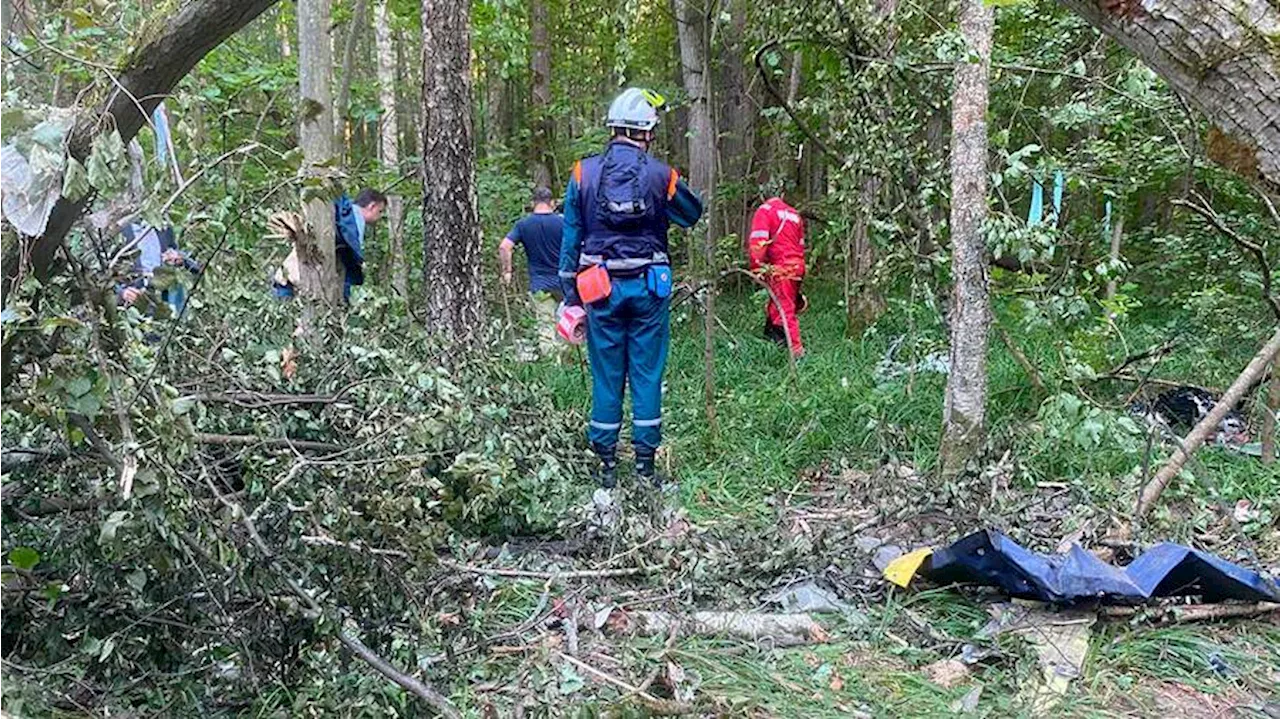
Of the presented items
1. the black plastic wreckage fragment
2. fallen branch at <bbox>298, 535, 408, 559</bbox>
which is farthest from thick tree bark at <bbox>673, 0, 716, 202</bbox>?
fallen branch at <bbox>298, 535, 408, 559</bbox>

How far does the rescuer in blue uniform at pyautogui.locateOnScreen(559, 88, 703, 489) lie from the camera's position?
15.1ft

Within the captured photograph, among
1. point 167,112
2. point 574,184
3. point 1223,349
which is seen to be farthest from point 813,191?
point 167,112

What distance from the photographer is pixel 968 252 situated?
4.38 metres

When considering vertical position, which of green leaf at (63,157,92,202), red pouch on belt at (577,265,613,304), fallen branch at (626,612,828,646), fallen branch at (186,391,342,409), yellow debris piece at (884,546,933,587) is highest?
green leaf at (63,157,92,202)

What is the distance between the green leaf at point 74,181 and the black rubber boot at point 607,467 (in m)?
3.03

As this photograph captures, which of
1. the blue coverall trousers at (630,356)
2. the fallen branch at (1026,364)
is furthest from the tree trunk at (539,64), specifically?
the fallen branch at (1026,364)

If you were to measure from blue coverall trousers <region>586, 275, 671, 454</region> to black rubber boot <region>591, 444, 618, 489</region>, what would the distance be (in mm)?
36

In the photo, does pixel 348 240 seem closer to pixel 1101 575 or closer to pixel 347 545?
pixel 347 545

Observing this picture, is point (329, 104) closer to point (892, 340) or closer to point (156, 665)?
point (156, 665)

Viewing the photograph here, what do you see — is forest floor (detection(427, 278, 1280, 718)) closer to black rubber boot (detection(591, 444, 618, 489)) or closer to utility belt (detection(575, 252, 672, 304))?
black rubber boot (detection(591, 444, 618, 489))

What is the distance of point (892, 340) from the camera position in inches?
274

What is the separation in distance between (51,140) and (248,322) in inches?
84.7

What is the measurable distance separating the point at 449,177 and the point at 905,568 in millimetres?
3865

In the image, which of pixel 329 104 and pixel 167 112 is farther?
pixel 329 104
